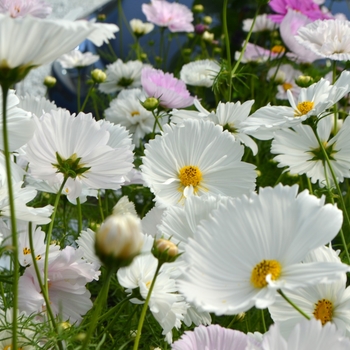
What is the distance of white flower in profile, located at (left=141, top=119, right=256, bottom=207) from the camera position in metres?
0.41

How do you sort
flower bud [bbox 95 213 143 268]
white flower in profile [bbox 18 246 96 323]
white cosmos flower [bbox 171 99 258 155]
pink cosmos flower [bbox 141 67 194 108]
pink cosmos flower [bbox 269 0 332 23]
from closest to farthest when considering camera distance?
flower bud [bbox 95 213 143 268] → white flower in profile [bbox 18 246 96 323] → white cosmos flower [bbox 171 99 258 155] → pink cosmos flower [bbox 141 67 194 108] → pink cosmos flower [bbox 269 0 332 23]

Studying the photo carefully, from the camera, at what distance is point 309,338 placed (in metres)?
0.25

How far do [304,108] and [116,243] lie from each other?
209 mm

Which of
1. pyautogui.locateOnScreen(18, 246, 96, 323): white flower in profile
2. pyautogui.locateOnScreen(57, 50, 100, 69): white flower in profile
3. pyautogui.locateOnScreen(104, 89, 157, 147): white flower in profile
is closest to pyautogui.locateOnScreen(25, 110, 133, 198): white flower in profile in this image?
pyautogui.locateOnScreen(18, 246, 96, 323): white flower in profile

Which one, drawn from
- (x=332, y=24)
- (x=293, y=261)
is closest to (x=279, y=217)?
(x=293, y=261)

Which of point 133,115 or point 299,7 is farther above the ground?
point 299,7

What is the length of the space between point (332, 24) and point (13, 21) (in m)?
0.33

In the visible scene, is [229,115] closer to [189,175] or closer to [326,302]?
[189,175]

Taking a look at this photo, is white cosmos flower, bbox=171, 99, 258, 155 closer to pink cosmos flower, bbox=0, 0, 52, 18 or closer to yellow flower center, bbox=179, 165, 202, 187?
yellow flower center, bbox=179, 165, 202, 187

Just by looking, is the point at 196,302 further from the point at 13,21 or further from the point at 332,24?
the point at 332,24

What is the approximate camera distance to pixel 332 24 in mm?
497

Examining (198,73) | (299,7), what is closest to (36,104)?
(198,73)

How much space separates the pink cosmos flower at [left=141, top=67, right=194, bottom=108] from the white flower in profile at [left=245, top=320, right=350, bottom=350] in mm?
360

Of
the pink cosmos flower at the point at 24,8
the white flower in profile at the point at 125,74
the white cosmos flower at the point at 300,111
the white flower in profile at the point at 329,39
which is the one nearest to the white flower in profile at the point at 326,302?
the white cosmos flower at the point at 300,111
